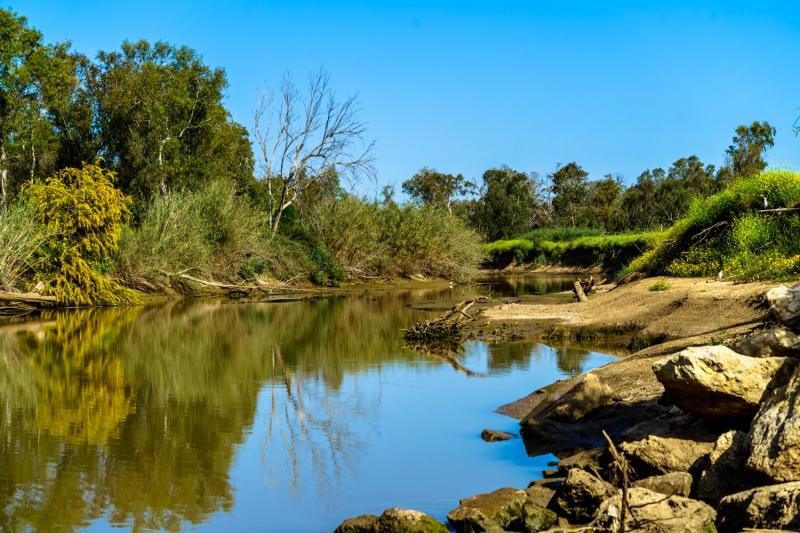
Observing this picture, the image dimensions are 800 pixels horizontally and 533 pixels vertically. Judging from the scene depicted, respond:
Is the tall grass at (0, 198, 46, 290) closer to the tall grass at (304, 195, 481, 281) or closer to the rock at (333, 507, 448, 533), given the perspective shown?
the tall grass at (304, 195, 481, 281)

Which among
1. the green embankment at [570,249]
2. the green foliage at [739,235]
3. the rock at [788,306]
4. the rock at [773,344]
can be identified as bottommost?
the rock at [773,344]

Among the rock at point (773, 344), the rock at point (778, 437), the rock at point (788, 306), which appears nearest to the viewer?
the rock at point (778, 437)

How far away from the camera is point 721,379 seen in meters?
6.66

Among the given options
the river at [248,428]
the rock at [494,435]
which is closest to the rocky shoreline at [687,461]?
the rock at [494,435]

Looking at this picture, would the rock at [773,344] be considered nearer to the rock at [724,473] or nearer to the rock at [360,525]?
the rock at [724,473]

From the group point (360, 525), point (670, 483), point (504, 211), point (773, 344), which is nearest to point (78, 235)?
point (360, 525)

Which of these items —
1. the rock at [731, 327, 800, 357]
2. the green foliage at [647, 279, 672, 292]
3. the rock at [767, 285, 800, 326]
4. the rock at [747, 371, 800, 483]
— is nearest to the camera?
the rock at [747, 371, 800, 483]

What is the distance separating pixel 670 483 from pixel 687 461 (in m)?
0.69

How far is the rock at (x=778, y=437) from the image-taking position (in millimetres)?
5281

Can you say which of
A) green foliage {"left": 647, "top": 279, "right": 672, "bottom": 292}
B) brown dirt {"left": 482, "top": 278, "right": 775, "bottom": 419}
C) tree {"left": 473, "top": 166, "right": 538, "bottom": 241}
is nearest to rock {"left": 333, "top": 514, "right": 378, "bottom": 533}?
brown dirt {"left": 482, "top": 278, "right": 775, "bottom": 419}

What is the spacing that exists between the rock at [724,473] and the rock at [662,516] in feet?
2.78

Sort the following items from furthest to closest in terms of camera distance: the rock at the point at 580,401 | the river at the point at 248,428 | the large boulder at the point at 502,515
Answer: the rock at the point at 580,401 → the river at the point at 248,428 → the large boulder at the point at 502,515

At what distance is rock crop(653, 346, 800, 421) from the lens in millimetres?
6605

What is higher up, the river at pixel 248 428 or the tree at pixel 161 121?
the tree at pixel 161 121
